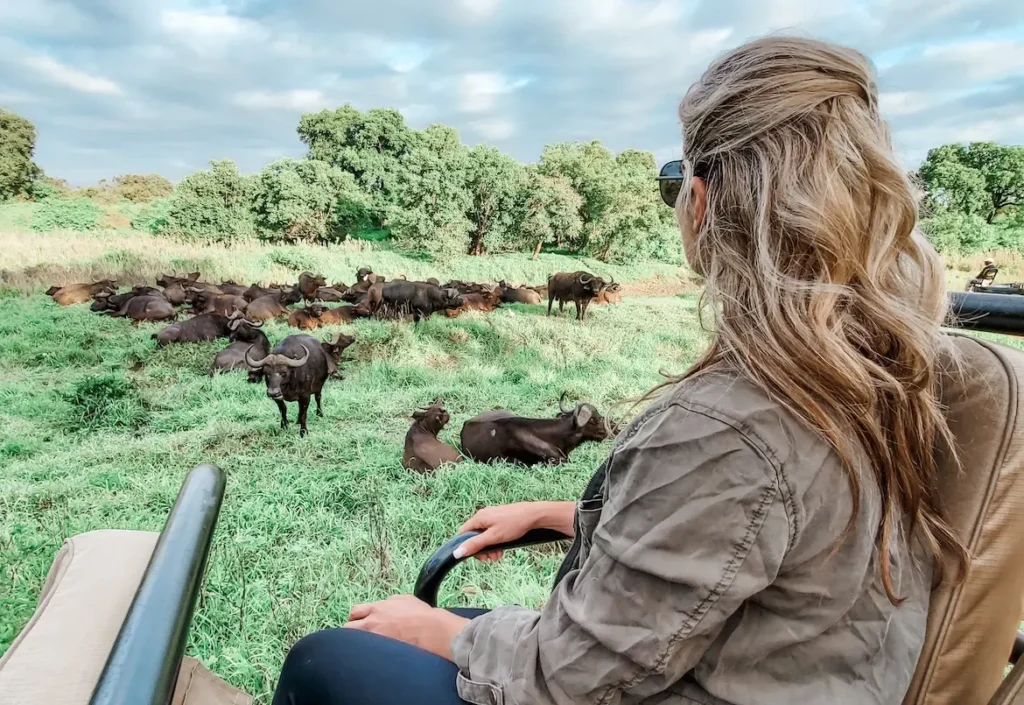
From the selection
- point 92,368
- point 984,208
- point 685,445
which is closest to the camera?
point 685,445

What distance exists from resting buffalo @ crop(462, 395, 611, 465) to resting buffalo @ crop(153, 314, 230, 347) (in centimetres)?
462

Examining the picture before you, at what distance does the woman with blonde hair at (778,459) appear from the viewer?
0.64m

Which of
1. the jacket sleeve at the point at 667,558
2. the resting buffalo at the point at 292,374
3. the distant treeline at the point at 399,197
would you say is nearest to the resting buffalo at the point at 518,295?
the distant treeline at the point at 399,197

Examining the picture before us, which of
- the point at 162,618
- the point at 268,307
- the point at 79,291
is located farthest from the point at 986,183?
the point at 79,291

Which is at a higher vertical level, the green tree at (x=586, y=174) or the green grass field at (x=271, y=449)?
the green tree at (x=586, y=174)

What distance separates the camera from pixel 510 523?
126cm

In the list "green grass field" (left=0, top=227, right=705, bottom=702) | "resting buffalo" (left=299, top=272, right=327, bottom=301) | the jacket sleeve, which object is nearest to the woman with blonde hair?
the jacket sleeve

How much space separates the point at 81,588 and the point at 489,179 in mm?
10749

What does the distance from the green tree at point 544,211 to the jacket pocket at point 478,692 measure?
11516 mm

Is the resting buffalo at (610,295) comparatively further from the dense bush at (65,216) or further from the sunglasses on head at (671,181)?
the sunglasses on head at (671,181)

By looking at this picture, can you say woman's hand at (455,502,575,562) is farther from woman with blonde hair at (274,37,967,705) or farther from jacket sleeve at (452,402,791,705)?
jacket sleeve at (452,402,791,705)

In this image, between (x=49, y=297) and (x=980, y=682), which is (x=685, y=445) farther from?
(x=49, y=297)

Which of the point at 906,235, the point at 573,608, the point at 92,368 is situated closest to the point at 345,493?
the point at 573,608

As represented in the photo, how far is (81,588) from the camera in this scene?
1024 millimetres
